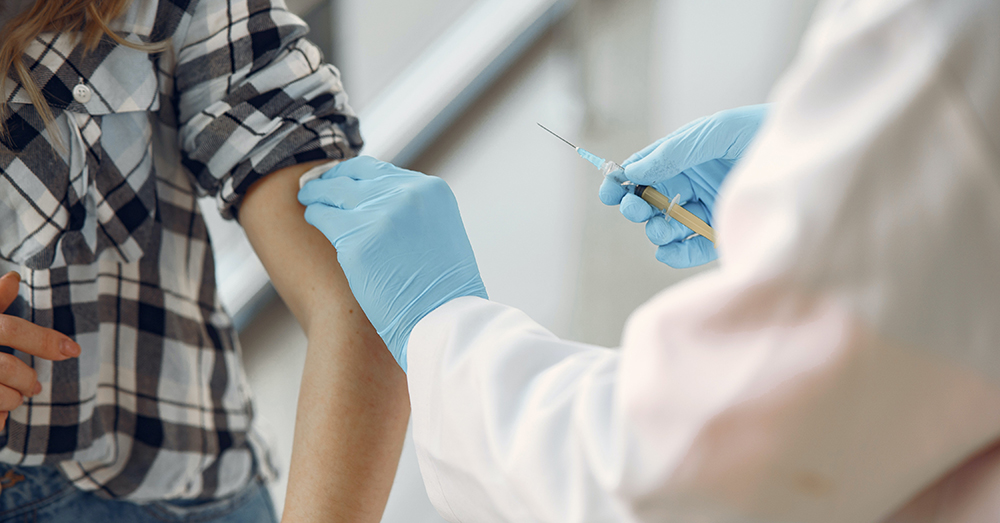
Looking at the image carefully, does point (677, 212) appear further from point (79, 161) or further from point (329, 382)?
point (79, 161)

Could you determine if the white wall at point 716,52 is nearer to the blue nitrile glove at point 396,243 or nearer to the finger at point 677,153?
the finger at point 677,153

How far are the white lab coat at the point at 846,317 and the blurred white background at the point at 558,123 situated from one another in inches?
57.7

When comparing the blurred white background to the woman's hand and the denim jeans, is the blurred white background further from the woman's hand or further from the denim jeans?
the woman's hand

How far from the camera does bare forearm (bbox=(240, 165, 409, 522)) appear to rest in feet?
2.60

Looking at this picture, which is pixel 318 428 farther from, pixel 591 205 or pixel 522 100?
pixel 522 100

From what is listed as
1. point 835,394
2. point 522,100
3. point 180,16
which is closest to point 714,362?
point 835,394

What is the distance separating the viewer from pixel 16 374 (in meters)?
0.70

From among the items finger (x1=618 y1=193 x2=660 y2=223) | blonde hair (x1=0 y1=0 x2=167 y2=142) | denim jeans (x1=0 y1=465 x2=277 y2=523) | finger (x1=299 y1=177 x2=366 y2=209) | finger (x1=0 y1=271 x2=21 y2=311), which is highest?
blonde hair (x1=0 y1=0 x2=167 y2=142)

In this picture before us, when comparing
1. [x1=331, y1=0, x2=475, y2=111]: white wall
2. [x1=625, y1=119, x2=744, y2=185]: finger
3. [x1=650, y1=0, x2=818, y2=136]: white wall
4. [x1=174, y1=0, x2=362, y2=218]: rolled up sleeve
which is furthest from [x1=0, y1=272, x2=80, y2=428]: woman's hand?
[x1=650, y1=0, x2=818, y2=136]: white wall

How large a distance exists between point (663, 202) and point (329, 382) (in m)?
0.49

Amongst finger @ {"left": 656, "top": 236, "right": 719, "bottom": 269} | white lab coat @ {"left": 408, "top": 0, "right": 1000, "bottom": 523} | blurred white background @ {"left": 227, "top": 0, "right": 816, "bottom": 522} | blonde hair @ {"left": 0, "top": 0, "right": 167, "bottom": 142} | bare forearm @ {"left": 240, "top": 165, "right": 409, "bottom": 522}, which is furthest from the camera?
blurred white background @ {"left": 227, "top": 0, "right": 816, "bottom": 522}

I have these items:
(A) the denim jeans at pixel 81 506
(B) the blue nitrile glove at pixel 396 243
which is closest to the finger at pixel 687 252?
(B) the blue nitrile glove at pixel 396 243

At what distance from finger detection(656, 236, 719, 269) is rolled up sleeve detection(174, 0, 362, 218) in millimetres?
528

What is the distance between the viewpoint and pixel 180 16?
2.54 feet
